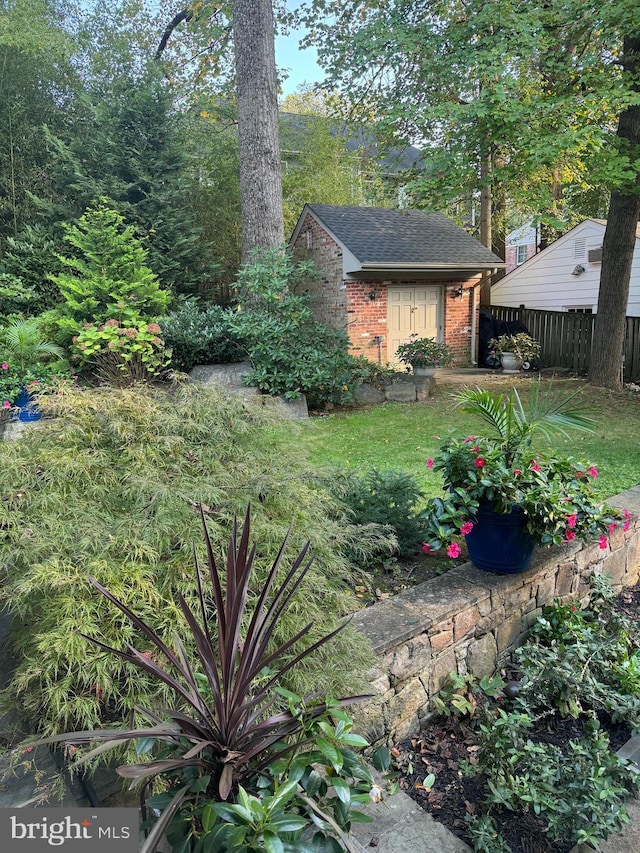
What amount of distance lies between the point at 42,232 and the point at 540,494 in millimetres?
9853

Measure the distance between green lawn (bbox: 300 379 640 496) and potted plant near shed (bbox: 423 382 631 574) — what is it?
1035 mm

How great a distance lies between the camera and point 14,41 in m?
9.45

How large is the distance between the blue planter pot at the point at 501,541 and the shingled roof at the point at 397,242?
804 cm

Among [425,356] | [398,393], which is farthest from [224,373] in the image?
[425,356]

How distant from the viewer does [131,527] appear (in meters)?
1.85

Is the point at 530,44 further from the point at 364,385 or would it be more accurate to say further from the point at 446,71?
the point at 364,385

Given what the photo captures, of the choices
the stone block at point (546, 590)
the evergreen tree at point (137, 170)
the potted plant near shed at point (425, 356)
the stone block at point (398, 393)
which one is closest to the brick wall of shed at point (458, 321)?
the potted plant near shed at point (425, 356)

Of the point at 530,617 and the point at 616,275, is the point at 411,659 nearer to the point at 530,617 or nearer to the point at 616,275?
the point at 530,617

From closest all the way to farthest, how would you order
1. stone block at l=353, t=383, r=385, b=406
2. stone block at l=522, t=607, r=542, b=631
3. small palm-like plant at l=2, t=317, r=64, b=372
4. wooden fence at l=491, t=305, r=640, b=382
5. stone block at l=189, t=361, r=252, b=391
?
stone block at l=522, t=607, r=542, b=631 → small palm-like plant at l=2, t=317, r=64, b=372 → stone block at l=189, t=361, r=252, b=391 → stone block at l=353, t=383, r=385, b=406 → wooden fence at l=491, t=305, r=640, b=382

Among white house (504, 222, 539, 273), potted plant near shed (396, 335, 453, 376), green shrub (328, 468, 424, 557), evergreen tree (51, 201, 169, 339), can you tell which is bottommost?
green shrub (328, 468, 424, 557)

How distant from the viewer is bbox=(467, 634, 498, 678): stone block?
257 centimetres

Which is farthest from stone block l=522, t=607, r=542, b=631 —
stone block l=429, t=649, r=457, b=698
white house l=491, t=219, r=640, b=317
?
white house l=491, t=219, r=640, b=317

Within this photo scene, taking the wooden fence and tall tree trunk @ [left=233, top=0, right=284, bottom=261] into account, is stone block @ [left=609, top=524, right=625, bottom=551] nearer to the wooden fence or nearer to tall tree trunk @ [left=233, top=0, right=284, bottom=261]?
tall tree trunk @ [left=233, top=0, right=284, bottom=261]

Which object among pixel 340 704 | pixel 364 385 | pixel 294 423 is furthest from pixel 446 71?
pixel 340 704
